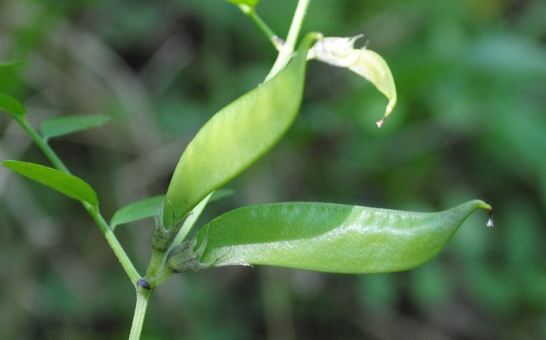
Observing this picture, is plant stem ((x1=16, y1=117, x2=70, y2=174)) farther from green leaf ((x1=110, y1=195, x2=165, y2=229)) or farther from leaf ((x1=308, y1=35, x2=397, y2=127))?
leaf ((x1=308, y1=35, x2=397, y2=127))

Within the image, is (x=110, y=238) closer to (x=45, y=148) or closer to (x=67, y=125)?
(x=45, y=148)

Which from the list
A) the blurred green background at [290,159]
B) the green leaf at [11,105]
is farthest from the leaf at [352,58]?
the blurred green background at [290,159]

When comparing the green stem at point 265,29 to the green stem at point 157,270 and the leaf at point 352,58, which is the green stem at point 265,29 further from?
the green stem at point 157,270

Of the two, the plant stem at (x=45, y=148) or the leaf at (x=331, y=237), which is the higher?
the plant stem at (x=45, y=148)

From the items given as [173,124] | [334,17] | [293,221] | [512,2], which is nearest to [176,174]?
[293,221]

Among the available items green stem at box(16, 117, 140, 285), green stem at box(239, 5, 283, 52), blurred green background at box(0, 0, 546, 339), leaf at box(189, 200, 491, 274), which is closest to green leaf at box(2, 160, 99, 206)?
green stem at box(16, 117, 140, 285)

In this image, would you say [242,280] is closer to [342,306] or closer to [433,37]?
[342,306]
